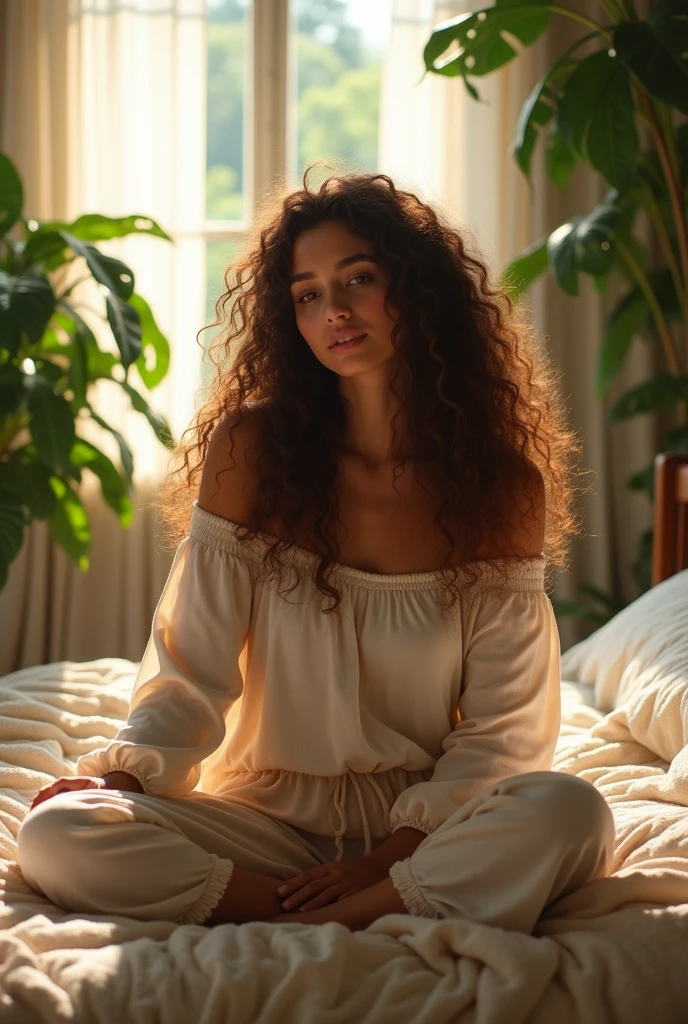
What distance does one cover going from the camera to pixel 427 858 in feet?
4.68

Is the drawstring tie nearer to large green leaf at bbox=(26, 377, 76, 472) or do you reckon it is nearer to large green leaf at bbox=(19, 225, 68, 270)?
large green leaf at bbox=(26, 377, 76, 472)

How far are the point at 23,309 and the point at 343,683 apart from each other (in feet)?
4.29

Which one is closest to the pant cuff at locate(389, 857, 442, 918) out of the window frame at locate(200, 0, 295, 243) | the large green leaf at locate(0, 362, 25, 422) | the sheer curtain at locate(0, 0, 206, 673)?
the large green leaf at locate(0, 362, 25, 422)

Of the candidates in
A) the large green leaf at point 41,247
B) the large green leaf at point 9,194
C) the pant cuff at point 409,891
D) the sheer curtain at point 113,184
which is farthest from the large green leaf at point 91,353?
the pant cuff at point 409,891

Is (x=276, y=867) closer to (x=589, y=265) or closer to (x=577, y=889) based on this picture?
(x=577, y=889)

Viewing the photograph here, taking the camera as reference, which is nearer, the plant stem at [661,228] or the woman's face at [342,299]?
the woman's face at [342,299]

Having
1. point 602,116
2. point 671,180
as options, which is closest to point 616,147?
point 602,116

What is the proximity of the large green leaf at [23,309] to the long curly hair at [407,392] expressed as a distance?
2.40 ft

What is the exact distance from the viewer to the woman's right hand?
1528 mm

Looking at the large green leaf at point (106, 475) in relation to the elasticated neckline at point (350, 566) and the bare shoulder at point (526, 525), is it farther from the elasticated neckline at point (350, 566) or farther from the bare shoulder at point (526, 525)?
the bare shoulder at point (526, 525)

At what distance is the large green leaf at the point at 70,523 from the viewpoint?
10.1 ft

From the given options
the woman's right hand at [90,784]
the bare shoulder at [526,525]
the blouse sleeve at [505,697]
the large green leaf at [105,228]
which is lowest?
the woman's right hand at [90,784]

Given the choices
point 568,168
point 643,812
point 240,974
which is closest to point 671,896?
point 643,812

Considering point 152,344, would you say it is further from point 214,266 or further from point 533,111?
point 533,111
